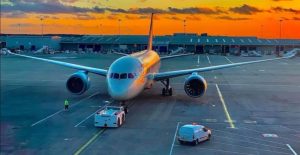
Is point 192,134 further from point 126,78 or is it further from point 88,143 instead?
point 126,78

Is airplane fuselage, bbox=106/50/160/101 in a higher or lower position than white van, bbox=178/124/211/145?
higher

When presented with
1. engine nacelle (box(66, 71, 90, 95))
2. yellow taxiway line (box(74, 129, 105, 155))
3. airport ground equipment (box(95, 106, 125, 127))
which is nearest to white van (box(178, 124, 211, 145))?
yellow taxiway line (box(74, 129, 105, 155))

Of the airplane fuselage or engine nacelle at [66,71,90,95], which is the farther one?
engine nacelle at [66,71,90,95]

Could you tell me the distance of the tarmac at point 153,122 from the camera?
28172 mm

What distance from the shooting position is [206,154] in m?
26.9

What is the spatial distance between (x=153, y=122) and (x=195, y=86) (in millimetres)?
11548

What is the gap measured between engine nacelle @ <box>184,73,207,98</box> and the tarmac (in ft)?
3.32

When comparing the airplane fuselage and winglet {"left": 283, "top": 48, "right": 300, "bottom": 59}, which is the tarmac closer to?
the airplane fuselage

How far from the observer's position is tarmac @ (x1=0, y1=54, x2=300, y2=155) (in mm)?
28172

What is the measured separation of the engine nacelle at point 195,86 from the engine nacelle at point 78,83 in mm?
10636

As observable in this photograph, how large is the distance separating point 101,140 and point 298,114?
20.1 metres

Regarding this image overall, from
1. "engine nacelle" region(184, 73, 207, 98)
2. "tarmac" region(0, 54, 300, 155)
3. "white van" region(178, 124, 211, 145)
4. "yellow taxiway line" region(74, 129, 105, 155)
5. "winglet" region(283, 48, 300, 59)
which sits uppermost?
"winglet" region(283, 48, 300, 59)

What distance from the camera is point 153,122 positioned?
1442 inches

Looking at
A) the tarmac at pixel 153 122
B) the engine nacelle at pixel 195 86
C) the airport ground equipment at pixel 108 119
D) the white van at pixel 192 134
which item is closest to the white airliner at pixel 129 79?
the engine nacelle at pixel 195 86
